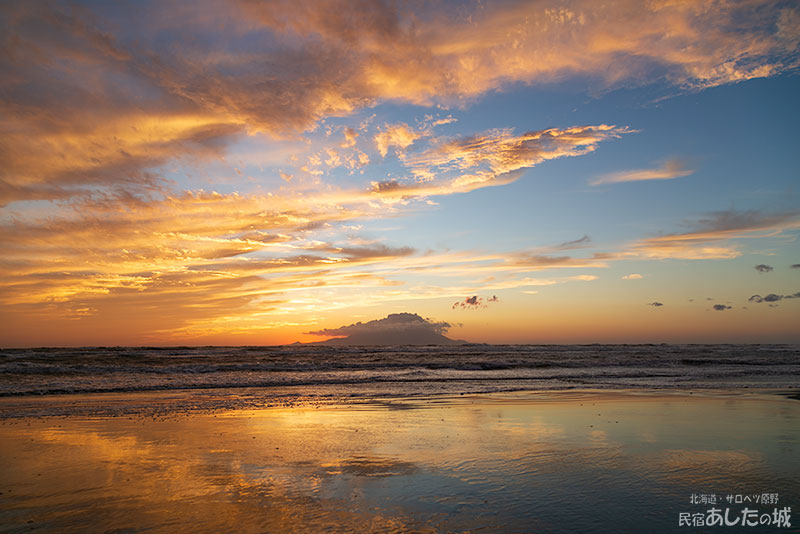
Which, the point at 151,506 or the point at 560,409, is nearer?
the point at 151,506

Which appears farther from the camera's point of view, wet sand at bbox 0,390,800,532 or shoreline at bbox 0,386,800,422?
shoreline at bbox 0,386,800,422

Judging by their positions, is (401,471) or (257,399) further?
(257,399)

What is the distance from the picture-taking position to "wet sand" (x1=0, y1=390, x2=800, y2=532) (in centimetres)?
565

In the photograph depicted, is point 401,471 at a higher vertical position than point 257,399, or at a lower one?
higher

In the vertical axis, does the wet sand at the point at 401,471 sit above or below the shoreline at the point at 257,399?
above

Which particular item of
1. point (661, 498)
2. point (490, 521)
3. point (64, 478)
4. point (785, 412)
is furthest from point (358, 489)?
point (785, 412)

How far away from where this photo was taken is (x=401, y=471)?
301 inches

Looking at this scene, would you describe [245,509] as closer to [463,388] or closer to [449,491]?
[449,491]

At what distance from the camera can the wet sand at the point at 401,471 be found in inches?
223

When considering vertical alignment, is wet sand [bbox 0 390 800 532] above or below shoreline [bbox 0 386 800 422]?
above

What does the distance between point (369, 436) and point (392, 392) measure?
10.4 m

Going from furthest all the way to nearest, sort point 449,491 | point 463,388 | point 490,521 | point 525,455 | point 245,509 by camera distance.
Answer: point 463,388 < point 525,455 < point 449,491 < point 245,509 < point 490,521

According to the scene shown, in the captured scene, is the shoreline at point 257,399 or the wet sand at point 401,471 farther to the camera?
the shoreline at point 257,399

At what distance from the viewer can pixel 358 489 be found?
674 cm
